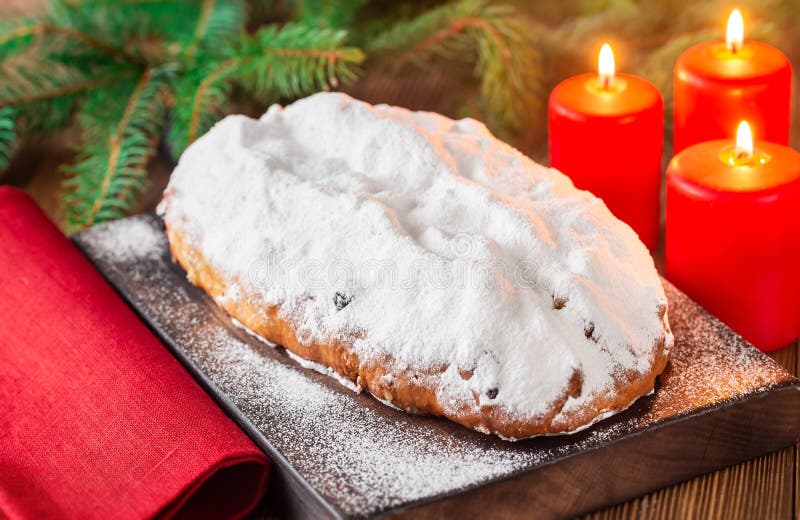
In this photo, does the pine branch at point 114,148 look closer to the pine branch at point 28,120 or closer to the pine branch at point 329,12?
the pine branch at point 28,120

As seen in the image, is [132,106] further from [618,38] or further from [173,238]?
[618,38]

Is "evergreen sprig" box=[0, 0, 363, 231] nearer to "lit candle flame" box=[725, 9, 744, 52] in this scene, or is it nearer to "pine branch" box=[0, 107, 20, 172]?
"pine branch" box=[0, 107, 20, 172]

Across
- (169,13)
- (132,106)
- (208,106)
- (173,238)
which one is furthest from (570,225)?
(169,13)

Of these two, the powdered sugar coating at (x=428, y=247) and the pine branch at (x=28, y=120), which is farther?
the pine branch at (x=28, y=120)

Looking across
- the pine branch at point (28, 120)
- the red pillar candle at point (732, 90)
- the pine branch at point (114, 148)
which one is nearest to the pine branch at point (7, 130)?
the pine branch at point (28, 120)

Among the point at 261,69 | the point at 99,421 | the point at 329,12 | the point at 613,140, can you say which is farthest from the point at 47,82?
the point at 613,140
